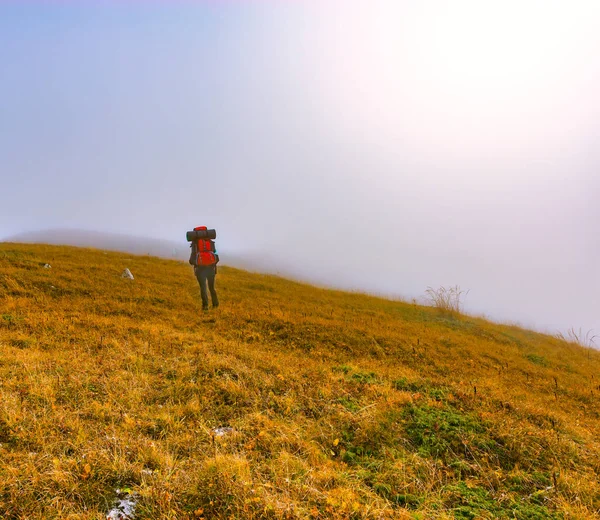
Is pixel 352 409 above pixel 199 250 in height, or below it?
below

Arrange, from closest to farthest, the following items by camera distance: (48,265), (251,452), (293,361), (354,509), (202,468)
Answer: (354,509)
(202,468)
(251,452)
(293,361)
(48,265)

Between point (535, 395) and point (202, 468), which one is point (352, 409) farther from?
point (535, 395)

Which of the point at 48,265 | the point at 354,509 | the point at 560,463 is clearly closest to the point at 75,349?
the point at 354,509

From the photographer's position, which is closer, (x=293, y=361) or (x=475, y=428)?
(x=475, y=428)

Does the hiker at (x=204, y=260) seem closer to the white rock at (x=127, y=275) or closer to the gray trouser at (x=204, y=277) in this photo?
the gray trouser at (x=204, y=277)

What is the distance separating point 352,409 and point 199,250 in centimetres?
839

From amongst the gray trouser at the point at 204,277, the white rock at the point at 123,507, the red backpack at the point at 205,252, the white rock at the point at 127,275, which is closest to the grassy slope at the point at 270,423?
the white rock at the point at 123,507

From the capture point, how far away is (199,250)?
1152 cm

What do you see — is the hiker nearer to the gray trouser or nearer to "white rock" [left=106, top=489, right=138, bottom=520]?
the gray trouser

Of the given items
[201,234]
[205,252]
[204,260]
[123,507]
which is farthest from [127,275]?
[123,507]

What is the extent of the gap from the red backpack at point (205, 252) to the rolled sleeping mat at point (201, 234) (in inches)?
5.2

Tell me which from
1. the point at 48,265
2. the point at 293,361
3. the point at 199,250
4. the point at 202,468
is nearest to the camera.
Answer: the point at 202,468

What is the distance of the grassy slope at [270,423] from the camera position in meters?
3.01

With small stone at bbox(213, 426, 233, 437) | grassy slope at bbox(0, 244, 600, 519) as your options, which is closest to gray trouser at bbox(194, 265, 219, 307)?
grassy slope at bbox(0, 244, 600, 519)
